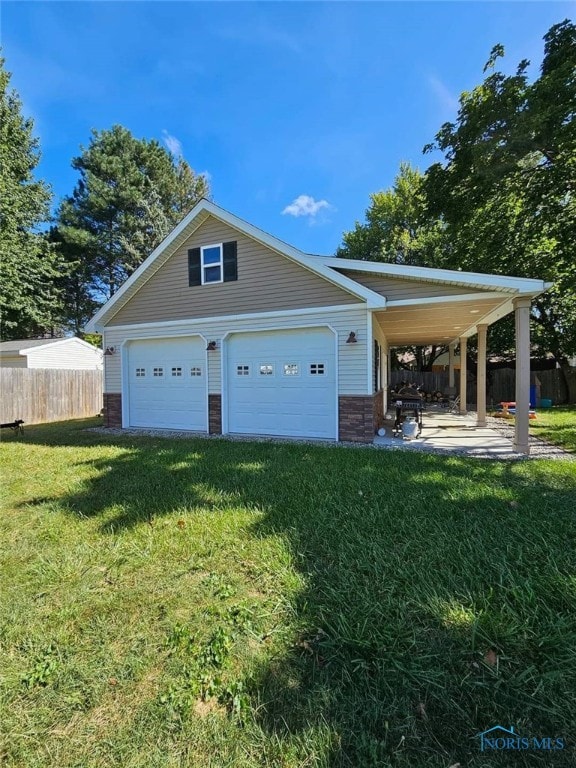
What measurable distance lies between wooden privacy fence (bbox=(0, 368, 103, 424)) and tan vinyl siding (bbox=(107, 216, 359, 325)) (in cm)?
519

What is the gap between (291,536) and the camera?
11.0ft

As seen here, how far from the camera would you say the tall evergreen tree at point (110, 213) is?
23.9 meters

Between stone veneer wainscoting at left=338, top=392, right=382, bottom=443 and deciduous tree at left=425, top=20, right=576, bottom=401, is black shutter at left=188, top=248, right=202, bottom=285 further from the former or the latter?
deciduous tree at left=425, top=20, right=576, bottom=401

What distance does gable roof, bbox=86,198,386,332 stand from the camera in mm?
7570

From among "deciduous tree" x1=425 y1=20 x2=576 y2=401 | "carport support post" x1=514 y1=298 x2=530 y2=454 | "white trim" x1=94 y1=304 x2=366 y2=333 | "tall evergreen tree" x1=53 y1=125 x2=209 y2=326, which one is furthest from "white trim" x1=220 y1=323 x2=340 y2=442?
"tall evergreen tree" x1=53 y1=125 x2=209 y2=326

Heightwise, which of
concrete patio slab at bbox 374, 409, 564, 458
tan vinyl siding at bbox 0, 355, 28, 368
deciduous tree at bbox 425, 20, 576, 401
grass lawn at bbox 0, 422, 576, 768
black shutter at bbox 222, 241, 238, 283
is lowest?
grass lawn at bbox 0, 422, 576, 768

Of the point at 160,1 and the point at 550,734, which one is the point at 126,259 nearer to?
the point at 160,1

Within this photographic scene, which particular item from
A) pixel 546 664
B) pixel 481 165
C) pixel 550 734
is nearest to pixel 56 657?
pixel 550 734

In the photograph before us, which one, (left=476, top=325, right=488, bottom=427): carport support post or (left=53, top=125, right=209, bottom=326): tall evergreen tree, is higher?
(left=53, top=125, right=209, bottom=326): tall evergreen tree

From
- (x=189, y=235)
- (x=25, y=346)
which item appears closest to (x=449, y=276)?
Result: (x=189, y=235)

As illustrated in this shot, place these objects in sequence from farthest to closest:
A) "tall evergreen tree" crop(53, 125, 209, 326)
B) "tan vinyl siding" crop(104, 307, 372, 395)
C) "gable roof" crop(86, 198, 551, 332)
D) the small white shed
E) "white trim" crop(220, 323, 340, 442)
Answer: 1. "tall evergreen tree" crop(53, 125, 209, 326)
2. the small white shed
3. "white trim" crop(220, 323, 340, 442)
4. "tan vinyl siding" crop(104, 307, 372, 395)
5. "gable roof" crop(86, 198, 551, 332)

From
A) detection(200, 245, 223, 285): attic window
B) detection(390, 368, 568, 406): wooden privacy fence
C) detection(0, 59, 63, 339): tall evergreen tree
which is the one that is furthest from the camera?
detection(0, 59, 63, 339): tall evergreen tree

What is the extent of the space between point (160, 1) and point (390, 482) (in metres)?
9.76

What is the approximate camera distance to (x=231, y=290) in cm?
905
